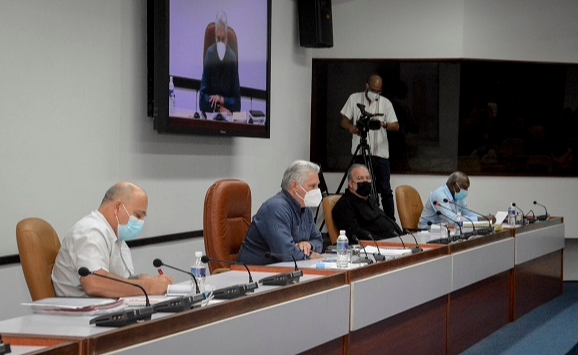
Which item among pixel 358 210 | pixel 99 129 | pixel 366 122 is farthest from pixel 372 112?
pixel 99 129

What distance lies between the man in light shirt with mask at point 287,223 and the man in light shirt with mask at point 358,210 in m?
0.93

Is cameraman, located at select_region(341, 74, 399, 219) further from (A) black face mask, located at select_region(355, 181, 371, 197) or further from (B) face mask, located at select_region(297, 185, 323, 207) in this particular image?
(B) face mask, located at select_region(297, 185, 323, 207)

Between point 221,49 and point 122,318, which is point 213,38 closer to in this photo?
point 221,49

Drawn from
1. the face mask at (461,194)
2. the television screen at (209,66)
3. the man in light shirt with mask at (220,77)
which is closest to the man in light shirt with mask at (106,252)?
the television screen at (209,66)

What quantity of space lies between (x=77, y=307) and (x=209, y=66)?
408 cm

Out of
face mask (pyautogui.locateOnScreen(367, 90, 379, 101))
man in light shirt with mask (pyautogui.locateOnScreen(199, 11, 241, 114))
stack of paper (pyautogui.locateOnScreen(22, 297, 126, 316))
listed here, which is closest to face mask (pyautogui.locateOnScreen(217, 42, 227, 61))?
man in light shirt with mask (pyautogui.locateOnScreen(199, 11, 241, 114))

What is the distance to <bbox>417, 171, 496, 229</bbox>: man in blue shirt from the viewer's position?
296 inches

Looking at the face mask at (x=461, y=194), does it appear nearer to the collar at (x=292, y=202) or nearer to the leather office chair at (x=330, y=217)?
the leather office chair at (x=330, y=217)

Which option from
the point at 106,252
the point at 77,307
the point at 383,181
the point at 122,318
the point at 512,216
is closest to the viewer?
the point at 122,318

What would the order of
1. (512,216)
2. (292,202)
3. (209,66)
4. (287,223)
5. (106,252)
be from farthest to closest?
(512,216)
(209,66)
(292,202)
(287,223)
(106,252)

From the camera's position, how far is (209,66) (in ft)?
21.6

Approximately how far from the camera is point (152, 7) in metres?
5.98

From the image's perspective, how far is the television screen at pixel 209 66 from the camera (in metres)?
5.98

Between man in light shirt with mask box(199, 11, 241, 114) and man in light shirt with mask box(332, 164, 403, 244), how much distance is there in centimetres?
123
